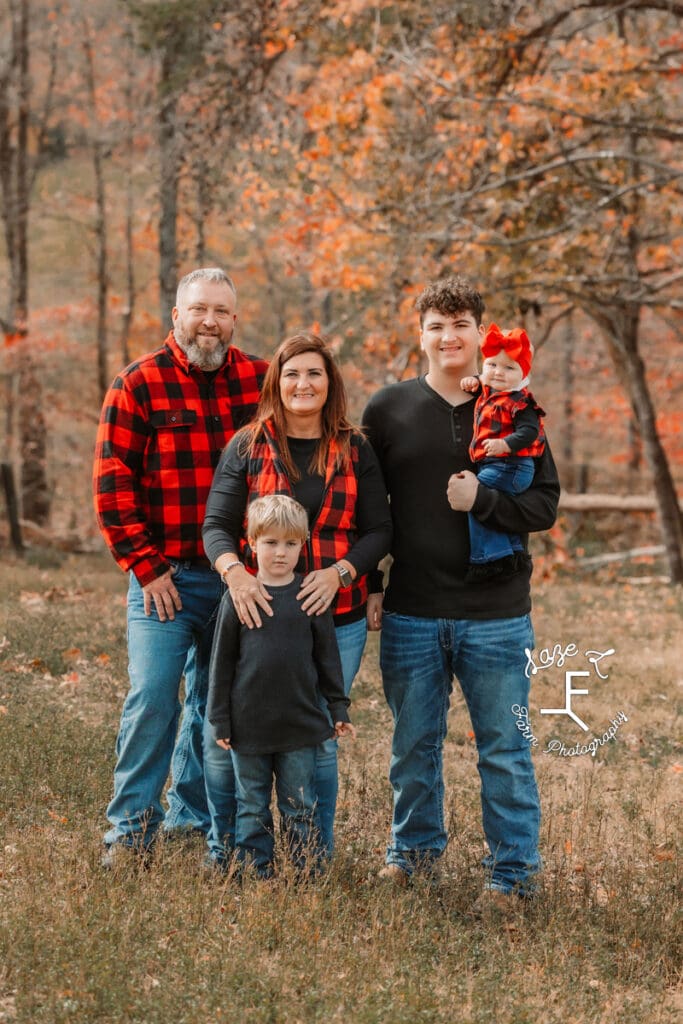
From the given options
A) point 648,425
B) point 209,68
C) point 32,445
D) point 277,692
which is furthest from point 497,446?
point 32,445

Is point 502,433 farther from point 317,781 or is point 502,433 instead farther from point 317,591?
point 317,781

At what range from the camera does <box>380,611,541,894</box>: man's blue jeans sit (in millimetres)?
4453

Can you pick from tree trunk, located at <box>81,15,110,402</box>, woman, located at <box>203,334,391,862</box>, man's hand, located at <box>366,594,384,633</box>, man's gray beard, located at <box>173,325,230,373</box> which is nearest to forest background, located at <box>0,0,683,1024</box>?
tree trunk, located at <box>81,15,110,402</box>

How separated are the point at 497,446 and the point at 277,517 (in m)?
0.93

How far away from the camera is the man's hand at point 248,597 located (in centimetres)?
414

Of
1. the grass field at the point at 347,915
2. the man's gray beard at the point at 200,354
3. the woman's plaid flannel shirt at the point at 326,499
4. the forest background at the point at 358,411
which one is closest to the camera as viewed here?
the grass field at the point at 347,915

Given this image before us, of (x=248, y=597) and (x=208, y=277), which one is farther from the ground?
(x=208, y=277)

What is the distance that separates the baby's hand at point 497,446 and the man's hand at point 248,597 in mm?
1067

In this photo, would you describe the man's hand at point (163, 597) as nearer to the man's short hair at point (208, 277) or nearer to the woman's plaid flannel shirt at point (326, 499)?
the woman's plaid flannel shirt at point (326, 499)

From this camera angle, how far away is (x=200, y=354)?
4.62 meters

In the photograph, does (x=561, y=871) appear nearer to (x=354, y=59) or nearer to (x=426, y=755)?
(x=426, y=755)

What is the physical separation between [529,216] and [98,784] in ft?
32.9

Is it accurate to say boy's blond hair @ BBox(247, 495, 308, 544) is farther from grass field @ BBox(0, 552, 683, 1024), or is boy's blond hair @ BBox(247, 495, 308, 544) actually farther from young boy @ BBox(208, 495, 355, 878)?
grass field @ BBox(0, 552, 683, 1024)

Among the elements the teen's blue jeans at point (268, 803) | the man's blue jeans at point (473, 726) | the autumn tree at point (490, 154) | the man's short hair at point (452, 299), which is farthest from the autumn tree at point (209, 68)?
the teen's blue jeans at point (268, 803)
